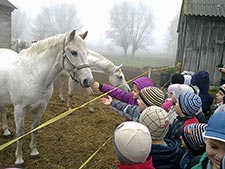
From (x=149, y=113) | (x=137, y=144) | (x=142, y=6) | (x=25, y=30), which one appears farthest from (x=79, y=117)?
(x=25, y=30)

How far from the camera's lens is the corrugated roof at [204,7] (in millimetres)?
8109

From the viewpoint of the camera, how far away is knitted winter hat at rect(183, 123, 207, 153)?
2016mm

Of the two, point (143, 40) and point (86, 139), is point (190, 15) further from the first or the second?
point (143, 40)

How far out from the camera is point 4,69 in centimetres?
381

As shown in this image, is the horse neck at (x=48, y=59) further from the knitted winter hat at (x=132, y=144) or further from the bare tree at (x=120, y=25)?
the bare tree at (x=120, y=25)

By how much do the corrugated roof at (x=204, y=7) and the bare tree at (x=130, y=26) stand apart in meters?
57.5

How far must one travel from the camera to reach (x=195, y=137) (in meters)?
2.03

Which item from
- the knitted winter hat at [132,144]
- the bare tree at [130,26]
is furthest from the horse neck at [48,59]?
the bare tree at [130,26]

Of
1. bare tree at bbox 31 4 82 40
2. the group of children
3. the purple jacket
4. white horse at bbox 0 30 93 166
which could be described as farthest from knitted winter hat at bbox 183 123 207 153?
bare tree at bbox 31 4 82 40

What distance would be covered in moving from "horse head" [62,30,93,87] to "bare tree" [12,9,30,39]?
7816cm

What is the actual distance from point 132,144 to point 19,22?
94781 mm

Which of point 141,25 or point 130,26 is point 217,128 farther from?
point 141,25

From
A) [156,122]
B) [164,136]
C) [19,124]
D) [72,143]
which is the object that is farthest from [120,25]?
[156,122]

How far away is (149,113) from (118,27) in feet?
230
